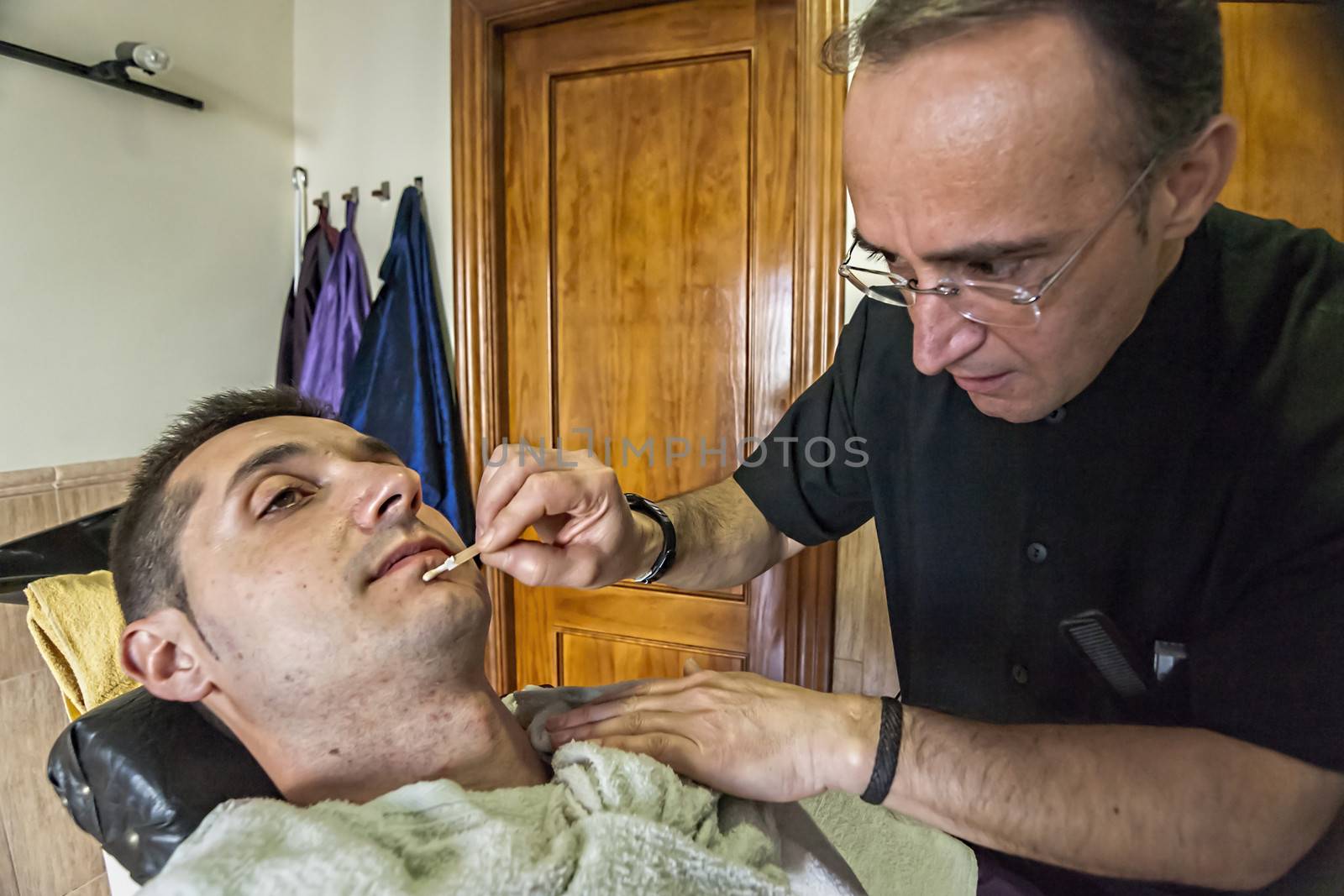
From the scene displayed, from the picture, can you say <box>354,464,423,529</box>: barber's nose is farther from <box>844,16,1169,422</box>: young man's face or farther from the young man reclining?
<box>844,16,1169,422</box>: young man's face

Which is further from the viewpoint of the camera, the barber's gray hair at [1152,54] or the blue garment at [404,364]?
the blue garment at [404,364]

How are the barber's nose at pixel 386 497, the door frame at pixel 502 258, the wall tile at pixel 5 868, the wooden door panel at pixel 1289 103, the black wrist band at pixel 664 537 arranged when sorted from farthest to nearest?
1. the door frame at pixel 502 258
2. the wall tile at pixel 5 868
3. the black wrist band at pixel 664 537
4. the barber's nose at pixel 386 497
5. the wooden door panel at pixel 1289 103

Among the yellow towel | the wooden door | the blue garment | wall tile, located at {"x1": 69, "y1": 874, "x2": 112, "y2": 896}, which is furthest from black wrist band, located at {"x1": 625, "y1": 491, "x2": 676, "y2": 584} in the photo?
wall tile, located at {"x1": 69, "y1": 874, "x2": 112, "y2": 896}

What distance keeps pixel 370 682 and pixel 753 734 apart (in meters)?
0.43

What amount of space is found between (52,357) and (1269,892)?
232 cm

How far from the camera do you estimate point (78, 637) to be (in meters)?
1.14

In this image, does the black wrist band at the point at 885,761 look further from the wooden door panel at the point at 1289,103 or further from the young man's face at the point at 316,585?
the wooden door panel at the point at 1289,103

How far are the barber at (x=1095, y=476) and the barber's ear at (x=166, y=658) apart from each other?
15.1 inches

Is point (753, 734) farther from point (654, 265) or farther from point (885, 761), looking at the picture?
point (654, 265)

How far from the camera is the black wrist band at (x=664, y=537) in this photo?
4.01 ft

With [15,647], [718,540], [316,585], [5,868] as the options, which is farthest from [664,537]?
[5,868]

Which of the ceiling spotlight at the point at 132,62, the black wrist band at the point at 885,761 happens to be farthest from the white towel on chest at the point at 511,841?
the ceiling spotlight at the point at 132,62

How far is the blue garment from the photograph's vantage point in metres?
2.25

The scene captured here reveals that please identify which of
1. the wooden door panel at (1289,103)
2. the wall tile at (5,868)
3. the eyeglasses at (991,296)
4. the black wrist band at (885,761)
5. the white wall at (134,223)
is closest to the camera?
the wooden door panel at (1289,103)
